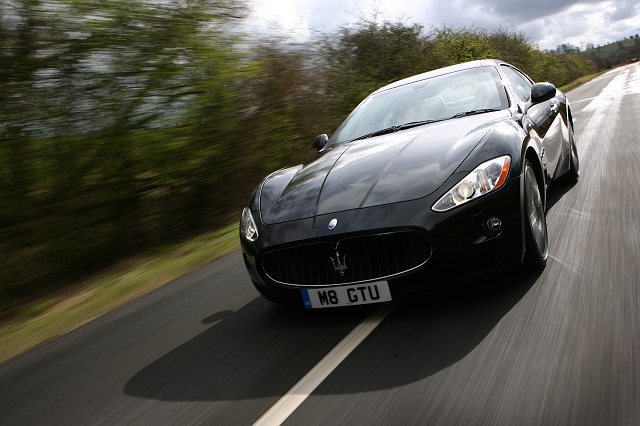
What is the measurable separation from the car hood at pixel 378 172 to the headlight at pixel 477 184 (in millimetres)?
100

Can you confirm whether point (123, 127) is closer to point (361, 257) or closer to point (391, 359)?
point (361, 257)

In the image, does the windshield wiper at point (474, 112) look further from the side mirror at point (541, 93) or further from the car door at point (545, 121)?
the side mirror at point (541, 93)

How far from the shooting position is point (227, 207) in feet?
31.3

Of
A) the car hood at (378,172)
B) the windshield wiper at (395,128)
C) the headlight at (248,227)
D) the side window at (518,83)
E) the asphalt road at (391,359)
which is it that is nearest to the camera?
the asphalt road at (391,359)

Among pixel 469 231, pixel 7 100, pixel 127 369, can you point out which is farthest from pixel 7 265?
pixel 469 231

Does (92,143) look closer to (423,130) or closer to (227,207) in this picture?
(227,207)

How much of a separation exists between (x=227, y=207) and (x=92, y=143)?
280 centimetres

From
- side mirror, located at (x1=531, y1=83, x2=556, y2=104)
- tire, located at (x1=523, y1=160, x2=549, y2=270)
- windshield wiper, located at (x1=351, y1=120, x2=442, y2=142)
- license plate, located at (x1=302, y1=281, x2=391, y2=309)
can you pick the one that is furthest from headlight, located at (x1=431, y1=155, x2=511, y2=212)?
side mirror, located at (x1=531, y1=83, x2=556, y2=104)

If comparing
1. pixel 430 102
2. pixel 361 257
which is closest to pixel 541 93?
pixel 430 102

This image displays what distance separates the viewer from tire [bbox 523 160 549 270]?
11.9ft

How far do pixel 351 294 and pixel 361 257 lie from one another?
206mm

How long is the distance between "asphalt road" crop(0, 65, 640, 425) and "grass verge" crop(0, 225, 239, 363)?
1.35ft

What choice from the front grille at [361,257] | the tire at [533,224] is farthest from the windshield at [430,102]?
the front grille at [361,257]

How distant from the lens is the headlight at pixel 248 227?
3925mm
